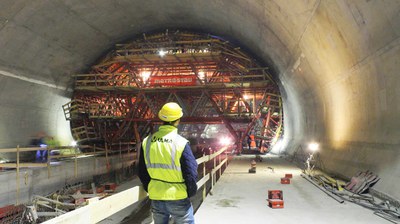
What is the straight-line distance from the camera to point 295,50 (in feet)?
33.6

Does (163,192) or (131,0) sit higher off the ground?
(131,0)

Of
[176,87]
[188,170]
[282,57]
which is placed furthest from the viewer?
[176,87]

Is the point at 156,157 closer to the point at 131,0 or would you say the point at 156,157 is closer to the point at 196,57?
the point at 131,0

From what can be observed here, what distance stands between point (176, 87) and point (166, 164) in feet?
45.6

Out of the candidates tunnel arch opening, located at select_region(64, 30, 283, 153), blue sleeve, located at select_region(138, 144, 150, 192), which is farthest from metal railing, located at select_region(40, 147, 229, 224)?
tunnel arch opening, located at select_region(64, 30, 283, 153)

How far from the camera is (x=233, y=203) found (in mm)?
5953

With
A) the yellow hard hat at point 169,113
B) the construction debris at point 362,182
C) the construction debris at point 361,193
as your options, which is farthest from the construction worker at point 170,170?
the construction debris at point 362,182

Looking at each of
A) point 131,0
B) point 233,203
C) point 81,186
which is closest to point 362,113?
point 233,203

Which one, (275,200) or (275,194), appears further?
(275,194)

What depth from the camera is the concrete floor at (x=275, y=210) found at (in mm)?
4840

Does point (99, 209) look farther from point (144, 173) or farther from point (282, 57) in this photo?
point (282, 57)

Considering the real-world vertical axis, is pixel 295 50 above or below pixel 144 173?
above

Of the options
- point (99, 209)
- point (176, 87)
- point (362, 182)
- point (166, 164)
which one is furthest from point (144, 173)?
point (176, 87)

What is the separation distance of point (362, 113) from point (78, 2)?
1017 cm
